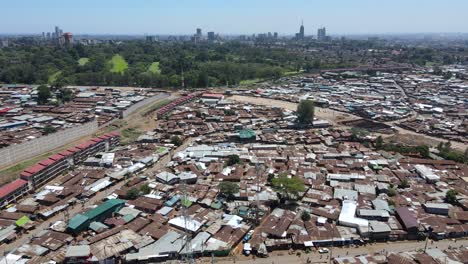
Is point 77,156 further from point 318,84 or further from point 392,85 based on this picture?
point 392,85

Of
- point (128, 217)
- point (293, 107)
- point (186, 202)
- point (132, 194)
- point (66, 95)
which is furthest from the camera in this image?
point (66, 95)

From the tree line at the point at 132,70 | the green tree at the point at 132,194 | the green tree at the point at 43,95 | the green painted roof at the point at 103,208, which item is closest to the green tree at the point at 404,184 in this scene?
the green tree at the point at 132,194

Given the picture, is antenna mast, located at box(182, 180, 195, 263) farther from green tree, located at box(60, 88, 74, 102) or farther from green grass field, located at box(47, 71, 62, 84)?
green grass field, located at box(47, 71, 62, 84)

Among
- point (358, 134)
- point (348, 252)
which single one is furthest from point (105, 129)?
point (348, 252)

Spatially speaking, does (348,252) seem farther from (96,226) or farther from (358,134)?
(358,134)

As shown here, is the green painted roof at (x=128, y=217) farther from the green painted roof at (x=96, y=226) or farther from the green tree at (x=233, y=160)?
the green tree at (x=233, y=160)

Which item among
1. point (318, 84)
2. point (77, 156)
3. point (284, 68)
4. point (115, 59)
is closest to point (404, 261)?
point (77, 156)
